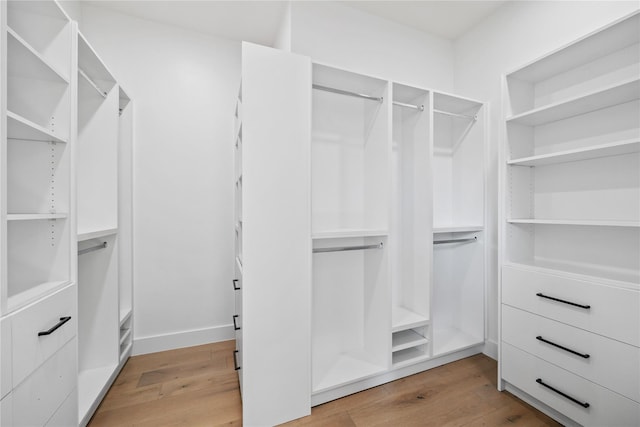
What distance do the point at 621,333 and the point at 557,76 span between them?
5.42 ft

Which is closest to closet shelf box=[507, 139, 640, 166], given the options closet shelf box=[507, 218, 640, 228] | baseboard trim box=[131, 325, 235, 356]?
closet shelf box=[507, 218, 640, 228]

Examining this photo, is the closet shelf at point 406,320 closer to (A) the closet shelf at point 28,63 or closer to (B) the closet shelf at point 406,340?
(B) the closet shelf at point 406,340

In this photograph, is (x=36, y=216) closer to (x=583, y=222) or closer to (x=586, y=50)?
(x=583, y=222)

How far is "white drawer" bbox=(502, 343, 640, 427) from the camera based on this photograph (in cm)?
132

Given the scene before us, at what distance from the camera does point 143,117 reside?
93.0 inches

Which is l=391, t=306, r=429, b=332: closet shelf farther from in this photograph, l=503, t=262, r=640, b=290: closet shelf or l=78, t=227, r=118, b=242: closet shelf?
l=78, t=227, r=118, b=242: closet shelf

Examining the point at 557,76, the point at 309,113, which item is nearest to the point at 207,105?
the point at 309,113

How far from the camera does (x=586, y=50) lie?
1600 mm

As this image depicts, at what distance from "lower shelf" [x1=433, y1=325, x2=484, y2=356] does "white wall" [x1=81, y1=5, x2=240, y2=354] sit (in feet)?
6.20

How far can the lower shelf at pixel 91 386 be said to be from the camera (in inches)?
61.9

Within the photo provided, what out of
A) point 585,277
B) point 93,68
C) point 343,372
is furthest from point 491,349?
point 93,68

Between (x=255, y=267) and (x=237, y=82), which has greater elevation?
(x=237, y=82)

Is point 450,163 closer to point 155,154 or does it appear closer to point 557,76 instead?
point 557,76

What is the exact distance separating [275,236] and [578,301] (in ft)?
5.62
